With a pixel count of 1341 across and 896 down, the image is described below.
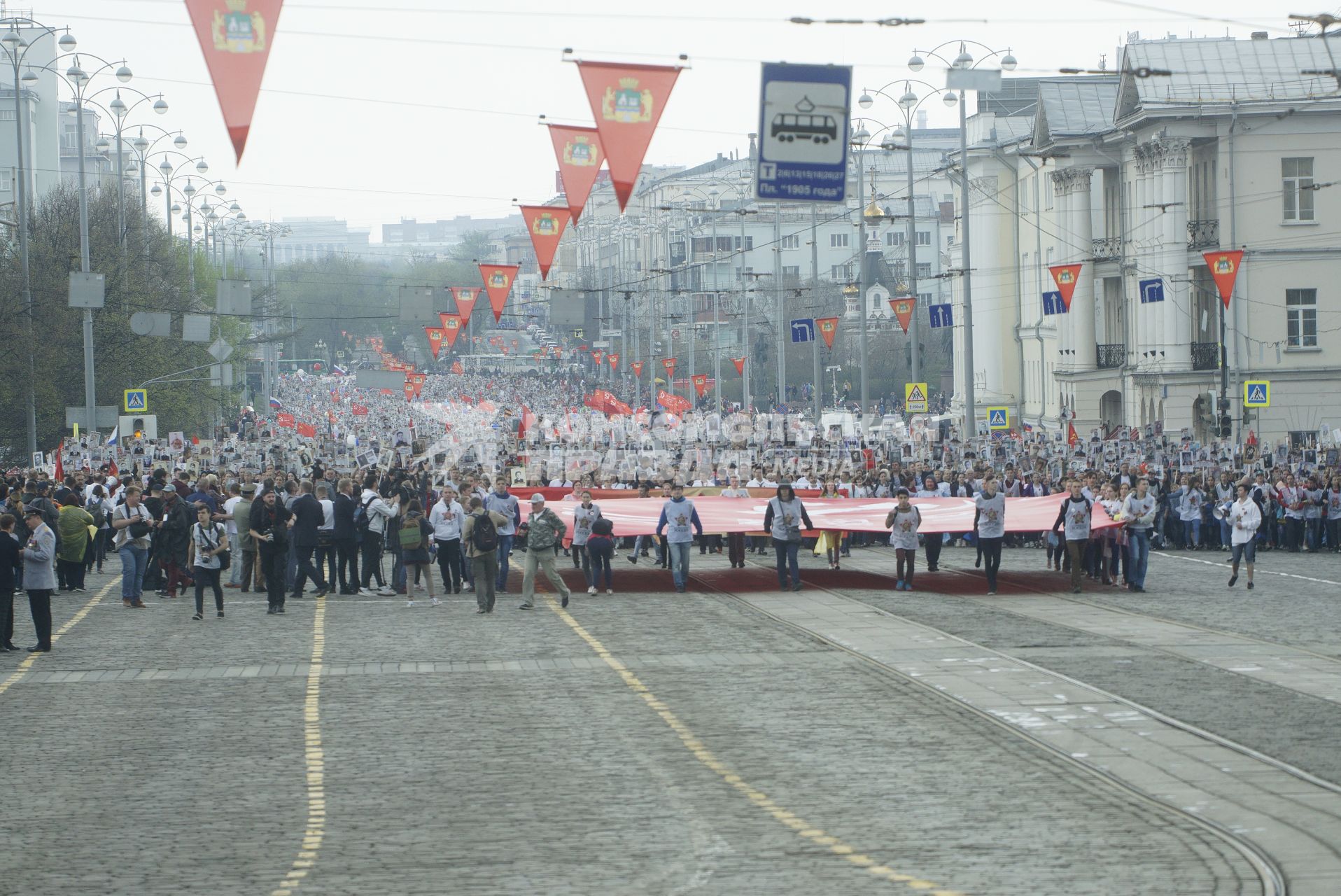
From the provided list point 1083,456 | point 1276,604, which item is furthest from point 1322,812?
point 1083,456

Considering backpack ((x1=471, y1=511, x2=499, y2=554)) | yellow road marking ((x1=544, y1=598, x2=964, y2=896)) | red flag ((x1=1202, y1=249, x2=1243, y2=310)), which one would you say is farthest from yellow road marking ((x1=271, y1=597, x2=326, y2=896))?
red flag ((x1=1202, y1=249, x2=1243, y2=310))

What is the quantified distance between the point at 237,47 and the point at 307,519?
32.9 ft

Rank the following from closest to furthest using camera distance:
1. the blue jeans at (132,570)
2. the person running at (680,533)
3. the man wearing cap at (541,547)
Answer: the man wearing cap at (541,547) → the blue jeans at (132,570) → the person running at (680,533)

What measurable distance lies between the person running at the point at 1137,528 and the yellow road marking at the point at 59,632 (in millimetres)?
13676

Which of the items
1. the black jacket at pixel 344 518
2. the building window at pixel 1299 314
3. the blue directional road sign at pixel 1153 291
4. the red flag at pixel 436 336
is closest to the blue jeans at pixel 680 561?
the black jacket at pixel 344 518

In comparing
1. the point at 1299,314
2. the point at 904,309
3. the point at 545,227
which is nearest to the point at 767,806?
the point at 545,227

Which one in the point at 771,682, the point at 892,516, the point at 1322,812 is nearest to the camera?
the point at 1322,812

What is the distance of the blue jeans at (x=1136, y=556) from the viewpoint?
25.9 meters

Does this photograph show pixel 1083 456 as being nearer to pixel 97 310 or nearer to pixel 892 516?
pixel 892 516

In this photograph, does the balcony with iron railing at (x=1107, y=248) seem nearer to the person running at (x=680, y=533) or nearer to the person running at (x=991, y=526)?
the person running at (x=991, y=526)

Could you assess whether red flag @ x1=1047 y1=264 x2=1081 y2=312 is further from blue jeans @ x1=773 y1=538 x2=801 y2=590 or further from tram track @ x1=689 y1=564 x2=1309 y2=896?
tram track @ x1=689 y1=564 x2=1309 y2=896

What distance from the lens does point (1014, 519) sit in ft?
93.6

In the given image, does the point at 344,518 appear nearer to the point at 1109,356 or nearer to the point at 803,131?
the point at 803,131

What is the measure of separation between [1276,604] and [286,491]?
14.3 m
